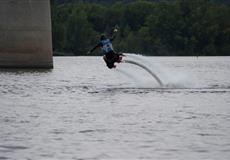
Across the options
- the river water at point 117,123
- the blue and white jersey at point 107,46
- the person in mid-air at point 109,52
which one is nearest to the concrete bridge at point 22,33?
the river water at point 117,123

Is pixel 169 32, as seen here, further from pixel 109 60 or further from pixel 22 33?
pixel 109 60

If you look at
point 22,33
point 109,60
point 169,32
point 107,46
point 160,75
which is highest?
point 22,33

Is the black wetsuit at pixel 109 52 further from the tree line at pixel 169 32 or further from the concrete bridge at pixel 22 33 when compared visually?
the tree line at pixel 169 32

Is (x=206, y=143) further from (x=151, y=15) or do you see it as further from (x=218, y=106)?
(x=151, y=15)

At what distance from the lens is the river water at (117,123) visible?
674 inches

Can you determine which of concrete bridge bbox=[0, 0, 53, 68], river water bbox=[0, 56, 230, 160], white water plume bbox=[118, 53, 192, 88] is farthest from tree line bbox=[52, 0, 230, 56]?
river water bbox=[0, 56, 230, 160]

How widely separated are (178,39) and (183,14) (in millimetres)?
8952

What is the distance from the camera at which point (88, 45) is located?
522ft

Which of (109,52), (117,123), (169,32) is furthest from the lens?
(169,32)

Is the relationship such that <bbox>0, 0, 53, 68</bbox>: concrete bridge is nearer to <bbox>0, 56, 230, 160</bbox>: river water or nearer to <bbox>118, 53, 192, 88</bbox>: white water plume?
<bbox>118, 53, 192, 88</bbox>: white water plume

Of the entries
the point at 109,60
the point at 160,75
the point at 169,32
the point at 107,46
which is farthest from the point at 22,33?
the point at 169,32

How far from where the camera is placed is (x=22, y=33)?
5428cm

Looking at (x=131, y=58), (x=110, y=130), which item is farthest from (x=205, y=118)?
(x=131, y=58)

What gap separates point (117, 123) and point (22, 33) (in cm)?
3279
